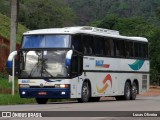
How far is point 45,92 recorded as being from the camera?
87.1 feet

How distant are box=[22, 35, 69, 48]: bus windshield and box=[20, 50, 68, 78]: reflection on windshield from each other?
1.17 feet

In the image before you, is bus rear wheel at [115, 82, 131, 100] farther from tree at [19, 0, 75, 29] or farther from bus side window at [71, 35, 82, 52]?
tree at [19, 0, 75, 29]

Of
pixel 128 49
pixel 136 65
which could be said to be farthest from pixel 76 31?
pixel 136 65

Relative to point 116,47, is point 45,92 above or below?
below

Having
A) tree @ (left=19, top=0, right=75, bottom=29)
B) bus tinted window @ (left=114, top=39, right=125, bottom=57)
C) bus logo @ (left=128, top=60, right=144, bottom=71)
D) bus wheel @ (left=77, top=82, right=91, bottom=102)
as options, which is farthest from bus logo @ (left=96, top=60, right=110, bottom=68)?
tree @ (left=19, top=0, right=75, bottom=29)

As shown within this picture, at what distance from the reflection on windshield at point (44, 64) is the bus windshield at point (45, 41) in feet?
1.17

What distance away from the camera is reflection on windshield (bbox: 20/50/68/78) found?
2644 cm

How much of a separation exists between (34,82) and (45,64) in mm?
1023

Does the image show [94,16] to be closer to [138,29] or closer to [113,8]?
[113,8]

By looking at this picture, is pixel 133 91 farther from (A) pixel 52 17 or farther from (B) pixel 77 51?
(A) pixel 52 17

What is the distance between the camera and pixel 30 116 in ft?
53.2

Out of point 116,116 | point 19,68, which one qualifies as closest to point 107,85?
point 19,68

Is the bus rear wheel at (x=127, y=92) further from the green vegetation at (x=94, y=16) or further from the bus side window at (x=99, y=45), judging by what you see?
the green vegetation at (x=94, y=16)

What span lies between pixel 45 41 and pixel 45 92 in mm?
2496
